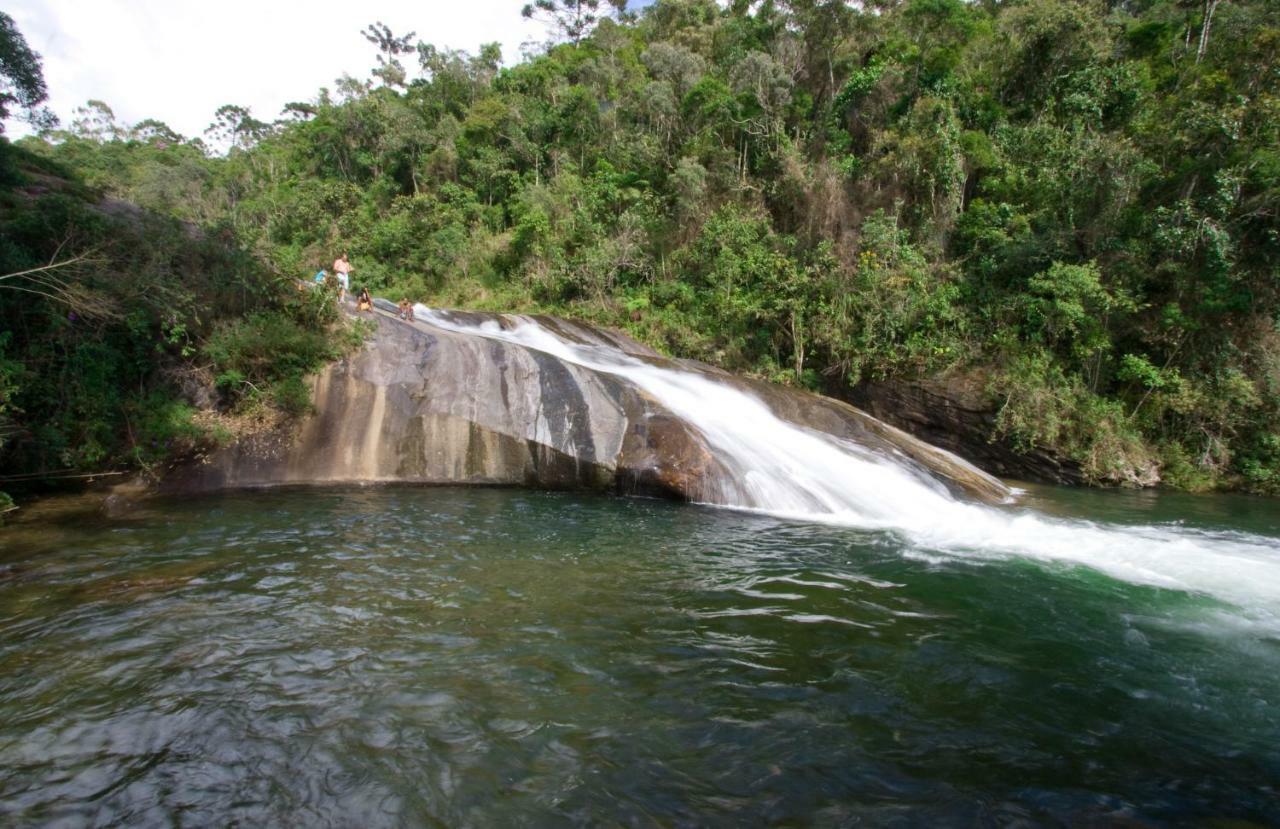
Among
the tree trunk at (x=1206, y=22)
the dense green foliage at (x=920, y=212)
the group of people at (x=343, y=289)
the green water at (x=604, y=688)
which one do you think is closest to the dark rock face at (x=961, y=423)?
the dense green foliage at (x=920, y=212)

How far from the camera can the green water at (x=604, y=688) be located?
339cm

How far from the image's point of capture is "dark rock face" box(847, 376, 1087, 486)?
14.6 m

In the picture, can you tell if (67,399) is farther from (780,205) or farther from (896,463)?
(780,205)

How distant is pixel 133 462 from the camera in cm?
997

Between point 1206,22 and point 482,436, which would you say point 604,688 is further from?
point 1206,22

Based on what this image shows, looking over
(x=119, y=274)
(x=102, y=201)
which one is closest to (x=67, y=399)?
(x=119, y=274)

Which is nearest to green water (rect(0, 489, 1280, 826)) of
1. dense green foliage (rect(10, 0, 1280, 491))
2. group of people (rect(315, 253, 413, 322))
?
group of people (rect(315, 253, 413, 322))

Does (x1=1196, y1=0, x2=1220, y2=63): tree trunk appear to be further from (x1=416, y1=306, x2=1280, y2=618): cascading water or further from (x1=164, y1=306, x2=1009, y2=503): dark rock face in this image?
(x1=416, y1=306, x2=1280, y2=618): cascading water

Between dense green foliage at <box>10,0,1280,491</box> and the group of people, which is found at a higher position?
dense green foliage at <box>10,0,1280,491</box>

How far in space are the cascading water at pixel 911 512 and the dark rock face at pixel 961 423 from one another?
4.62m

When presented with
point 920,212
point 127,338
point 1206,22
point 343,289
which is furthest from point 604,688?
point 1206,22

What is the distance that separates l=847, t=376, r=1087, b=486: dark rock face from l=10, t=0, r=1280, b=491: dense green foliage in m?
0.40

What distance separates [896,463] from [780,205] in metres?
15.3

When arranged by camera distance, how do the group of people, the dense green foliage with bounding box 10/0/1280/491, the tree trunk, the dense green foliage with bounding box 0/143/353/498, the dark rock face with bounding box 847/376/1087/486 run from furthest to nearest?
the tree trunk, the dark rock face with bounding box 847/376/1087/486, the dense green foliage with bounding box 10/0/1280/491, the group of people, the dense green foliage with bounding box 0/143/353/498
